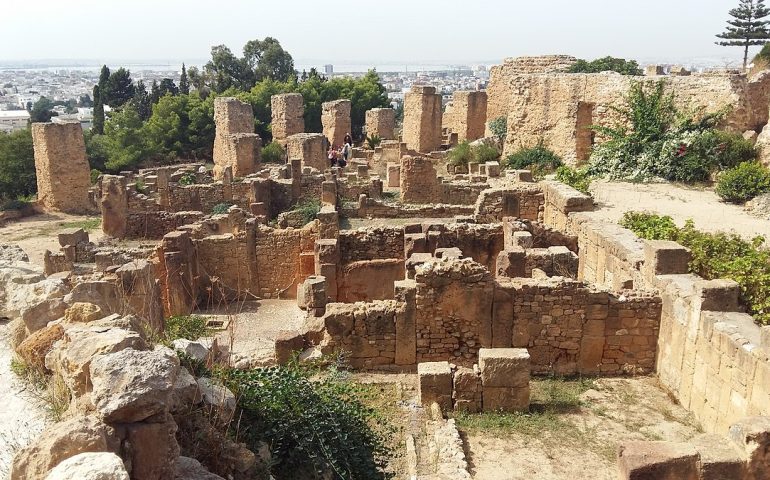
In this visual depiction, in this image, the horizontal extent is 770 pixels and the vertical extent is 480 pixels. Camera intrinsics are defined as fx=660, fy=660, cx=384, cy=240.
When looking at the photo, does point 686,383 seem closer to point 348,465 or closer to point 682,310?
point 682,310

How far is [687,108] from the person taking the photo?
18.0 meters

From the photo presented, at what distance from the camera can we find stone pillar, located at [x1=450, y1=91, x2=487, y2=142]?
33.6m

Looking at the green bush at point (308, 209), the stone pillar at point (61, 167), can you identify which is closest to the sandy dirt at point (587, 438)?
the green bush at point (308, 209)

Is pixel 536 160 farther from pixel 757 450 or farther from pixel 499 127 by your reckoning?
pixel 757 450

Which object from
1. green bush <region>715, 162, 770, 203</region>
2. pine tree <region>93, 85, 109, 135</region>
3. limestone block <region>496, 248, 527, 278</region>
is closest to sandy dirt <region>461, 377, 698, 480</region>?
limestone block <region>496, 248, 527, 278</region>

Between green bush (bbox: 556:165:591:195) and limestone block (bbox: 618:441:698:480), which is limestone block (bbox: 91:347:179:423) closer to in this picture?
limestone block (bbox: 618:441:698:480)

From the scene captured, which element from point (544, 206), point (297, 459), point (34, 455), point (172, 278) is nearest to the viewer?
point (34, 455)

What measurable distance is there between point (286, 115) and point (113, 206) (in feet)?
50.5

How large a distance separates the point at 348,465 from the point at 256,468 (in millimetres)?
1186

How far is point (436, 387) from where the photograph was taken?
7789 millimetres

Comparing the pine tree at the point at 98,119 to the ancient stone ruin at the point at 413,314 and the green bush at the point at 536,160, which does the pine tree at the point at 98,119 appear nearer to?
the ancient stone ruin at the point at 413,314

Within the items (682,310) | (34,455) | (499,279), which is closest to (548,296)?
(499,279)

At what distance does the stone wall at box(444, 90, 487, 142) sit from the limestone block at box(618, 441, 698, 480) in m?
29.0

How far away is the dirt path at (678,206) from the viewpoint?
12555 mm
